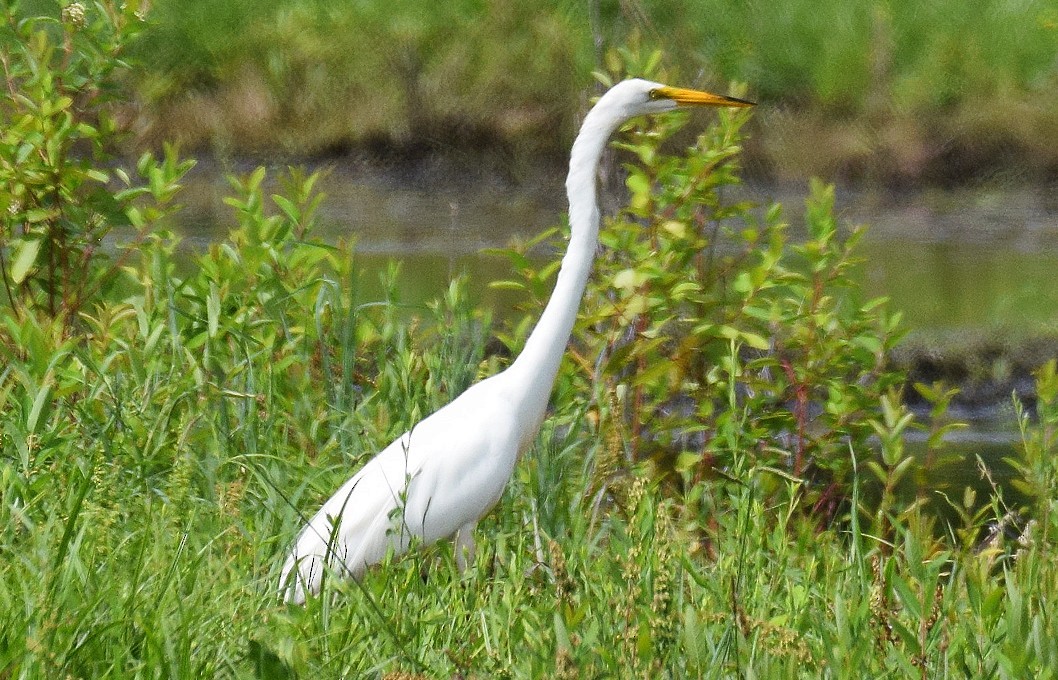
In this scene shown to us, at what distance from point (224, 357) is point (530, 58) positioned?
513 cm

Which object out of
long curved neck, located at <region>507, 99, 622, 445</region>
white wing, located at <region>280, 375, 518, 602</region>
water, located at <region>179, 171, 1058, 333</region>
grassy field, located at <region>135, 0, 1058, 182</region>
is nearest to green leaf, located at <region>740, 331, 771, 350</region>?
long curved neck, located at <region>507, 99, 622, 445</region>

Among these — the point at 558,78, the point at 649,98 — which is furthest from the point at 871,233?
the point at 649,98

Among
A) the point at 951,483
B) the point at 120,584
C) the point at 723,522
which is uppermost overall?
the point at 120,584

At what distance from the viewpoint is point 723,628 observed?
2.03 m

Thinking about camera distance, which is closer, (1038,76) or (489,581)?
(489,581)

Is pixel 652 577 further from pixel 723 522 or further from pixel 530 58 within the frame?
pixel 530 58

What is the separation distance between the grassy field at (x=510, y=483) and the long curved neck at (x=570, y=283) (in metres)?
0.16

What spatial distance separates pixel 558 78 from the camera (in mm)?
8031

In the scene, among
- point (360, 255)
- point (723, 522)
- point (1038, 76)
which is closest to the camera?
point (723, 522)

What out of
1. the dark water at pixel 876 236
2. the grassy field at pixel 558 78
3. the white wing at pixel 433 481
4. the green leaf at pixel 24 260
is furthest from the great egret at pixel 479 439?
the grassy field at pixel 558 78

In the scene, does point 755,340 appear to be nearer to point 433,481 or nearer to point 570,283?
point 570,283

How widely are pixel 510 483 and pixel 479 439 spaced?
30 cm

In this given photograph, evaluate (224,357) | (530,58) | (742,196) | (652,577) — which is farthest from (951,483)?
(530,58)

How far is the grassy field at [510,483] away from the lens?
1846 millimetres
